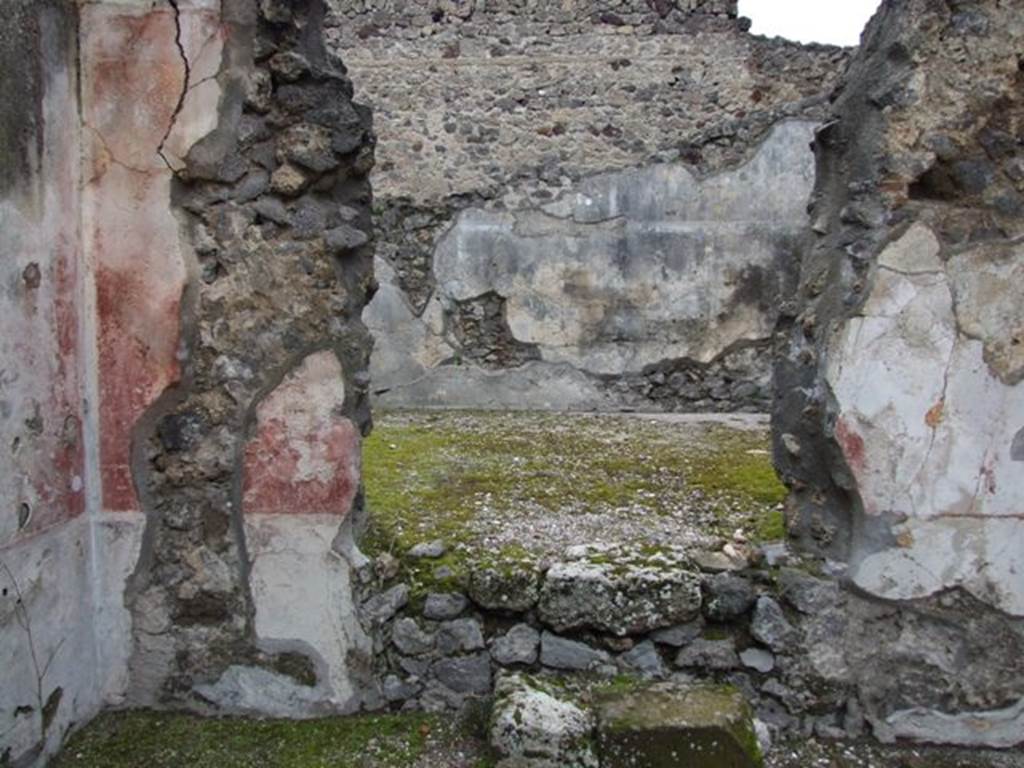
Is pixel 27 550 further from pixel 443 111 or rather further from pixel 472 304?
pixel 443 111

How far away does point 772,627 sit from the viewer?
201 centimetres

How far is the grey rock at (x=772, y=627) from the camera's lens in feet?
6.58

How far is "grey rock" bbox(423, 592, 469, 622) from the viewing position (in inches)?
80.9

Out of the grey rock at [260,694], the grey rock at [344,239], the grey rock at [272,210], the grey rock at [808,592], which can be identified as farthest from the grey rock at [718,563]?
the grey rock at [272,210]

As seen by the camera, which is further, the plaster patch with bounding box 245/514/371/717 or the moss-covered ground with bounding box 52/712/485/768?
the plaster patch with bounding box 245/514/371/717

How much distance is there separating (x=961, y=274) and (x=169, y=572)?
2081mm

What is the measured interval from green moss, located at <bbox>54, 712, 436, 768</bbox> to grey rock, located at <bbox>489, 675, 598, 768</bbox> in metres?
0.24

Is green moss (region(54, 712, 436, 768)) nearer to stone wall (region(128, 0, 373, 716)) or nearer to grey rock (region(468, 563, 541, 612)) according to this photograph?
stone wall (region(128, 0, 373, 716))

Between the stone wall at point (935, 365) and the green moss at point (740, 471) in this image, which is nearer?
the stone wall at point (935, 365)

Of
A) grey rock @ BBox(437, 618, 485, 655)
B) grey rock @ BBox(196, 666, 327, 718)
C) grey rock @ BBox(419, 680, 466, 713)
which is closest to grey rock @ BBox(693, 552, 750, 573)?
grey rock @ BBox(437, 618, 485, 655)

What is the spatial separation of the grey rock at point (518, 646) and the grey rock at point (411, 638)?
0.58 ft

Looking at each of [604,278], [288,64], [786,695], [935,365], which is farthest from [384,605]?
[604,278]

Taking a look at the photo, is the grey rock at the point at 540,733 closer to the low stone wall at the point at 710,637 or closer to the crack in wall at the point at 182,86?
the low stone wall at the point at 710,637

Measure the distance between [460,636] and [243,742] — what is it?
0.58 metres
